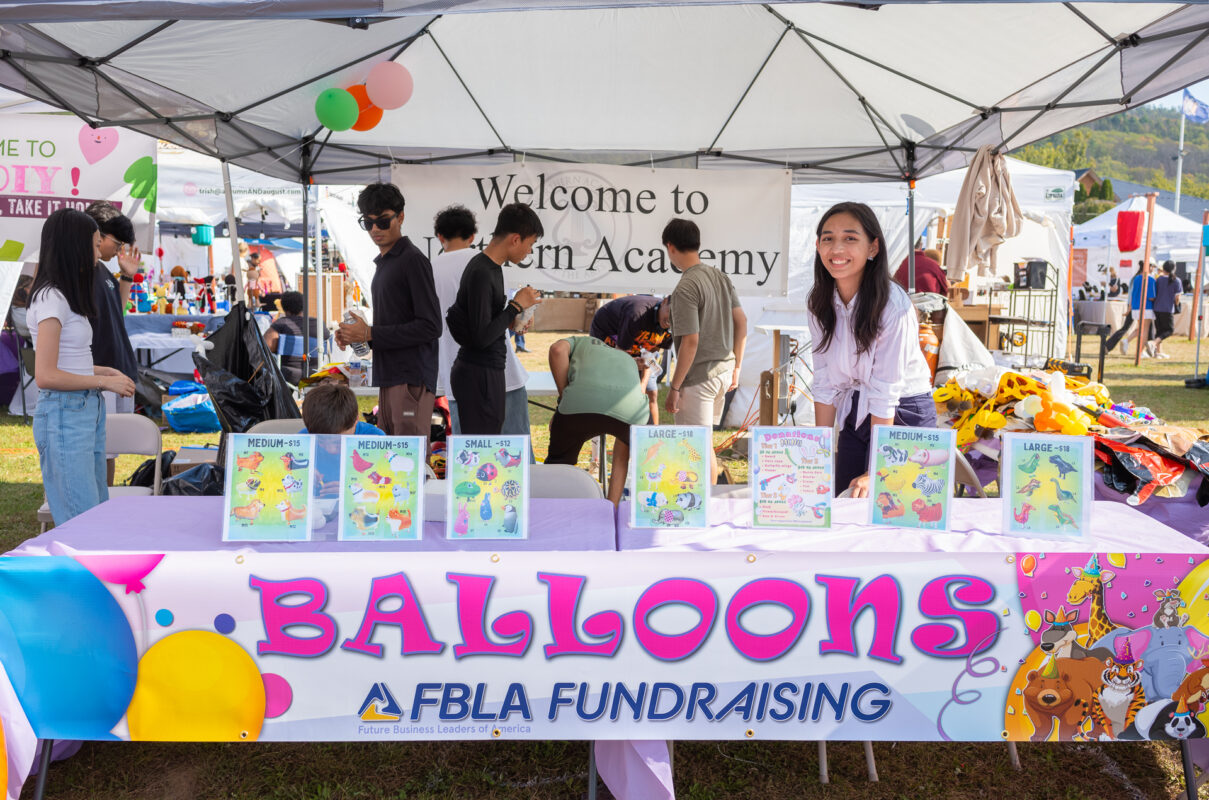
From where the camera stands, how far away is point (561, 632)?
1.83 meters

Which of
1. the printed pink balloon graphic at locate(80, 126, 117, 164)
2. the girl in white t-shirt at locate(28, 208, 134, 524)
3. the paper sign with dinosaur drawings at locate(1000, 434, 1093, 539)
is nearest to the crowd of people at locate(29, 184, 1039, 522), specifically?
the girl in white t-shirt at locate(28, 208, 134, 524)

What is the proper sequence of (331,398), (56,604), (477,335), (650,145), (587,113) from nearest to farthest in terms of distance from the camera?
(56,604) → (331,398) → (477,335) → (587,113) → (650,145)

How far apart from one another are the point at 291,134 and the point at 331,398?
2625 millimetres

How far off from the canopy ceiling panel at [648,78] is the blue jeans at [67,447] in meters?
1.06

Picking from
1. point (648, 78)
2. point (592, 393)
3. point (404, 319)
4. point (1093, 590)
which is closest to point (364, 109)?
point (404, 319)

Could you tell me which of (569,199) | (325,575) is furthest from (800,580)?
(569,199)

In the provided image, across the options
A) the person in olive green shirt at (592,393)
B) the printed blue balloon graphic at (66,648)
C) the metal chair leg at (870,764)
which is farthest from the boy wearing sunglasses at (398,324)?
the metal chair leg at (870,764)

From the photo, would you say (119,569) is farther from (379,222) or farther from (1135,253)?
(1135,253)

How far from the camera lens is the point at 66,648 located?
5.90 ft

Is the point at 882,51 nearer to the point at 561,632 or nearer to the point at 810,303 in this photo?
the point at 810,303

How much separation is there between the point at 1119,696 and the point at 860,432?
967 millimetres

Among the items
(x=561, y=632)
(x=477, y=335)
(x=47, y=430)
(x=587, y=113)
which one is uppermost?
(x=587, y=113)

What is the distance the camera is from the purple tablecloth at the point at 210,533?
6.37 feet

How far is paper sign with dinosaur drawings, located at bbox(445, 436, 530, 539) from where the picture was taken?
2.00 meters
